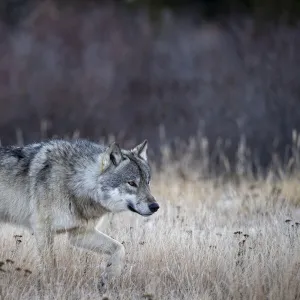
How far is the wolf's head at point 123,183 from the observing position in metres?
6.36


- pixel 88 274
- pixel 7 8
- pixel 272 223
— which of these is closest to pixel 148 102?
pixel 7 8

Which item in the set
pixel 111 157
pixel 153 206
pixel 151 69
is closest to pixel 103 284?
pixel 153 206

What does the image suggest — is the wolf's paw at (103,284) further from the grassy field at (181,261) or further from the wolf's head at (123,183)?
the wolf's head at (123,183)

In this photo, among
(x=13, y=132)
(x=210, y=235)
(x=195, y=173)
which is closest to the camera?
(x=210, y=235)

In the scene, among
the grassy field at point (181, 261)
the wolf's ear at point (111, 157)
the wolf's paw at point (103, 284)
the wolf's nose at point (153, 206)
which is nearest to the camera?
the grassy field at point (181, 261)

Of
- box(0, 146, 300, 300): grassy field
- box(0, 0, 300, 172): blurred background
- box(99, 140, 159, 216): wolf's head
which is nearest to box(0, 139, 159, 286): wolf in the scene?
box(99, 140, 159, 216): wolf's head

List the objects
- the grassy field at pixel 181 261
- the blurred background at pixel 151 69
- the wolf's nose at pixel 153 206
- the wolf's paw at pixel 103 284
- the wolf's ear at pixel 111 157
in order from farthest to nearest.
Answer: the blurred background at pixel 151 69
the wolf's ear at pixel 111 157
the wolf's nose at pixel 153 206
the wolf's paw at pixel 103 284
the grassy field at pixel 181 261

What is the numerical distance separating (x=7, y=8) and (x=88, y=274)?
17.6 meters

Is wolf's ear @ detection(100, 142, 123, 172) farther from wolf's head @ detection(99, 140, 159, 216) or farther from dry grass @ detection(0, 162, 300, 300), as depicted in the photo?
dry grass @ detection(0, 162, 300, 300)

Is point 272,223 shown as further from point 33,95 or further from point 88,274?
point 33,95

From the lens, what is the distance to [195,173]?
11367mm

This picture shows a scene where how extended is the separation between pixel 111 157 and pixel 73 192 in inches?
16.9

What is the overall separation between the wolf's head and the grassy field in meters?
0.38

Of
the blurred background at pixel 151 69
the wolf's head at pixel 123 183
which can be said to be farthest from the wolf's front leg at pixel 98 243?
the blurred background at pixel 151 69
